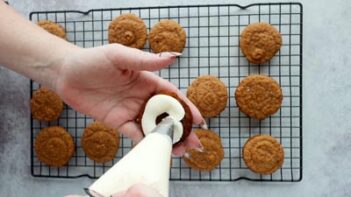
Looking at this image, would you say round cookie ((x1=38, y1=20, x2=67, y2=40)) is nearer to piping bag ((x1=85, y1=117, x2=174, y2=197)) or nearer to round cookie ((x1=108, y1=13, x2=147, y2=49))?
round cookie ((x1=108, y1=13, x2=147, y2=49))

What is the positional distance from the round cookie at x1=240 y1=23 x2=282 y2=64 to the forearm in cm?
60

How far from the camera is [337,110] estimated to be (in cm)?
143

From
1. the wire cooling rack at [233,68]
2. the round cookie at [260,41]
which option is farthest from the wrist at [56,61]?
the round cookie at [260,41]

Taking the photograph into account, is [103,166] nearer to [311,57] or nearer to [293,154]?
[293,154]

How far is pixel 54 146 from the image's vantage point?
57.8 inches

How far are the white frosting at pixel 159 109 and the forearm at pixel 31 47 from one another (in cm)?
22

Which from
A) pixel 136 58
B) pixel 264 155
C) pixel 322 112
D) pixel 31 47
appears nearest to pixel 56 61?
pixel 31 47

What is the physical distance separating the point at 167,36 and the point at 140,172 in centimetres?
83

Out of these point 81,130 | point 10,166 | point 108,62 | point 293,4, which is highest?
point 293,4

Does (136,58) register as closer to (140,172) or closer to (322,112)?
(140,172)

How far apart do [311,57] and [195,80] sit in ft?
1.32

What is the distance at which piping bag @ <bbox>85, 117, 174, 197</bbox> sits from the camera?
1.98 ft

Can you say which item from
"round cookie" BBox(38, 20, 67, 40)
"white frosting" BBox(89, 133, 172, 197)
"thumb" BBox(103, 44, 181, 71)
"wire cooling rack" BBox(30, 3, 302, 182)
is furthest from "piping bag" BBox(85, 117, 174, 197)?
"round cookie" BBox(38, 20, 67, 40)

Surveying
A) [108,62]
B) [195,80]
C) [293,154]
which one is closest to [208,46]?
[195,80]
